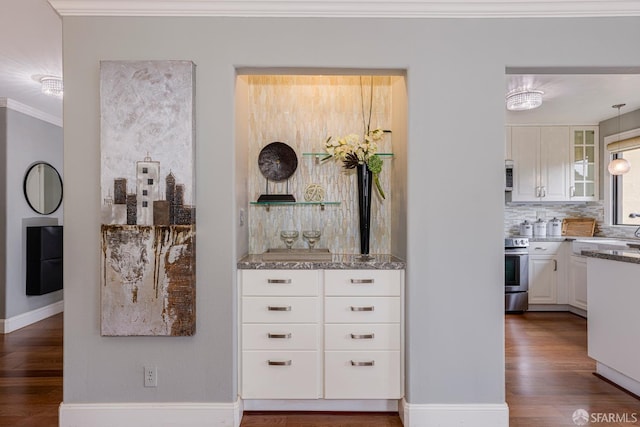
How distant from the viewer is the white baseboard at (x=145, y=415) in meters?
2.23

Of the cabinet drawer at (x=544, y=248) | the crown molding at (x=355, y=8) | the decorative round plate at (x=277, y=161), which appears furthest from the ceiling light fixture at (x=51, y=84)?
the cabinet drawer at (x=544, y=248)

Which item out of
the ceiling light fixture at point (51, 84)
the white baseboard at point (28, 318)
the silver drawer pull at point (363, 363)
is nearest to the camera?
the silver drawer pull at point (363, 363)

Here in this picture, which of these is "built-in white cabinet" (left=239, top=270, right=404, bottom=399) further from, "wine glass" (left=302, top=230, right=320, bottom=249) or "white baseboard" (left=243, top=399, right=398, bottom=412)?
"wine glass" (left=302, top=230, right=320, bottom=249)

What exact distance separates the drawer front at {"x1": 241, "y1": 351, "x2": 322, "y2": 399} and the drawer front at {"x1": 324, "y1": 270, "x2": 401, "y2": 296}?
1.35ft

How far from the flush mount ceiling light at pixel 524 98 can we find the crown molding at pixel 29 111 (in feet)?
16.9

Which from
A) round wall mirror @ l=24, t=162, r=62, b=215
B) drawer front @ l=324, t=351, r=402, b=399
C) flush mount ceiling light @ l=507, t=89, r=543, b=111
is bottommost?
drawer front @ l=324, t=351, r=402, b=399

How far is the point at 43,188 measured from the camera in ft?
15.5

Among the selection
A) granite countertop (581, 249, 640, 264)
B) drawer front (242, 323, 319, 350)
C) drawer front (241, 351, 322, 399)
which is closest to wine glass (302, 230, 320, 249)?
drawer front (242, 323, 319, 350)

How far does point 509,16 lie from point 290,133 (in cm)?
154

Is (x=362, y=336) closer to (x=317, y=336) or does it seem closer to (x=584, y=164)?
(x=317, y=336)

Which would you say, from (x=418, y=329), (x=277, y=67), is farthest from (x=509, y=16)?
(x=418, y=329)

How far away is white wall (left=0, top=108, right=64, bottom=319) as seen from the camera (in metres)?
4.21

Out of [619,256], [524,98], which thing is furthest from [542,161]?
[619,256]

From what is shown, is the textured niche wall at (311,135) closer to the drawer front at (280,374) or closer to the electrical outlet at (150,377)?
the drawer front at (280,374)
